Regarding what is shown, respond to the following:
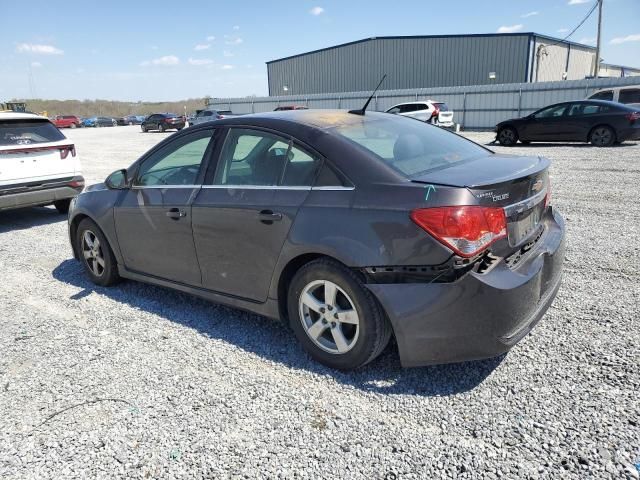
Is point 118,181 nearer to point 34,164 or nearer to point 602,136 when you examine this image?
point 34,164

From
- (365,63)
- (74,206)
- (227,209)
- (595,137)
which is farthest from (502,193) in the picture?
(365,63)

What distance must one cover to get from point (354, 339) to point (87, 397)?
164 centimetres

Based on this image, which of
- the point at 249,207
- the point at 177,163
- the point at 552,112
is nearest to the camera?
the point at 249,207

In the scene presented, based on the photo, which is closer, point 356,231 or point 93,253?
point 356,231

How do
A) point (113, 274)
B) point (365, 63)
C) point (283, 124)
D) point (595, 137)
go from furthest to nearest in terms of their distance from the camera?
1. point (365, 63)
2. point (595, 137)
3. point (113, 274)
4. point (283, 124)

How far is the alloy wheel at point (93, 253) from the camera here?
4566mm

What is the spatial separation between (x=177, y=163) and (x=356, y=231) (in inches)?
79.1

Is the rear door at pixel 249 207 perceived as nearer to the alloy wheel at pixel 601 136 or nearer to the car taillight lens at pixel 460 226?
the car taillight lens at pixel 460 226

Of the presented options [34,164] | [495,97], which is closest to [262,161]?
[34,164]

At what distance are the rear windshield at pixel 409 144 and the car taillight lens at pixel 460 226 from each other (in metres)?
0.38

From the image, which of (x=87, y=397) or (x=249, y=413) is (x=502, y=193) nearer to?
(x=249, y=413)

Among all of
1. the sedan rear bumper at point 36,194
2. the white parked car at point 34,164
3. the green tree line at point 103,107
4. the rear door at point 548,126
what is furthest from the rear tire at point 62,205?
the green tree line at point 103,107

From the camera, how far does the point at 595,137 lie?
14.3 metres

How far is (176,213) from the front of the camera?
12.0ft
